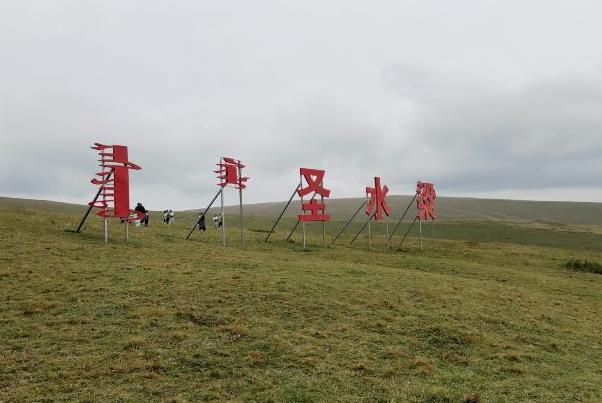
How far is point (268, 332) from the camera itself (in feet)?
50.3

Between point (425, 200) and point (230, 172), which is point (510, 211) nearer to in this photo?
point (425, 200)

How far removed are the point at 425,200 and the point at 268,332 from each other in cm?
3758

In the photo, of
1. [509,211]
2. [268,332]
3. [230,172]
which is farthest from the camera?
[509,211]

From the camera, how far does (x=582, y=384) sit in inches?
519

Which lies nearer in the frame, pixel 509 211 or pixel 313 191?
pixel 313 191

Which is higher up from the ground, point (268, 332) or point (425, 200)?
point (425, 200)

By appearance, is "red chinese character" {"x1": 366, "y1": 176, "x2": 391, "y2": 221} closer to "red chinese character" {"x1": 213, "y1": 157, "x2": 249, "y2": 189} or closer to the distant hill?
"red chinese character" {"x1": 213, "y1": 157, "x2": 249, "y2": 189}

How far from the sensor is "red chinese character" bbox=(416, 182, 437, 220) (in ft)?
161

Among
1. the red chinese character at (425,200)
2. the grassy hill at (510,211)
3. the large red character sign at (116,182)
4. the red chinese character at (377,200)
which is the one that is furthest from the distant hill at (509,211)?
the large red character sign at (116,182)

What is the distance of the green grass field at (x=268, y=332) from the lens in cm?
1195

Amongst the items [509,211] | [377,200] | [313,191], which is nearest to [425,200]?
[377,200]

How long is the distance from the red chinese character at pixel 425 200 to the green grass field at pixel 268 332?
20.9 m

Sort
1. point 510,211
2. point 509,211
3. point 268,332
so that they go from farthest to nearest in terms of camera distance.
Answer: point 509,211
point 510,211
point 268,332

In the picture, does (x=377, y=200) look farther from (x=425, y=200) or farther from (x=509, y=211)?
(x=509, y=211)
